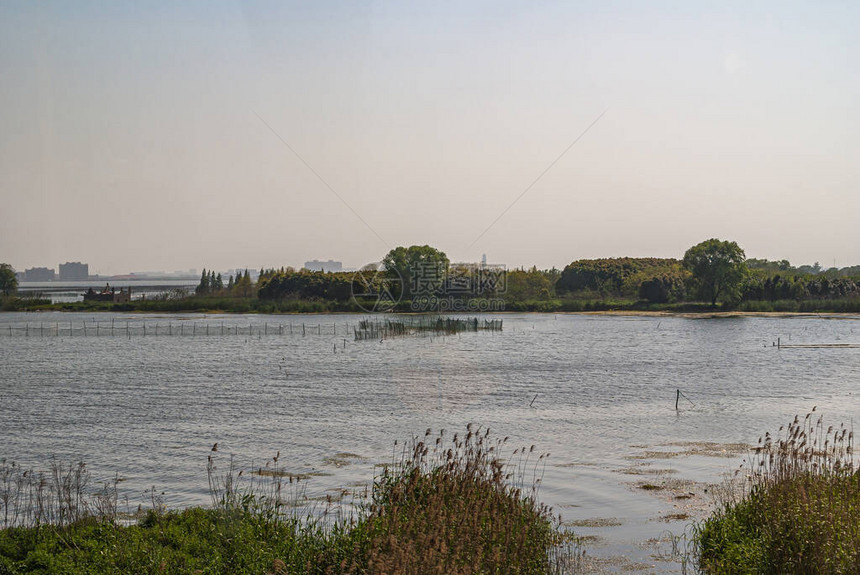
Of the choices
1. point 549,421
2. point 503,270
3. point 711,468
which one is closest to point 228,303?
point 503,270

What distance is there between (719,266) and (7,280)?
145075mm

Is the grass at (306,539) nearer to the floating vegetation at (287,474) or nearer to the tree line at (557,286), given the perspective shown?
the floating vegetation at (287,474)

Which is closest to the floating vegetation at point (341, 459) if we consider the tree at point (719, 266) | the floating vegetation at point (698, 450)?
the floating vegetation at point (698, 450)

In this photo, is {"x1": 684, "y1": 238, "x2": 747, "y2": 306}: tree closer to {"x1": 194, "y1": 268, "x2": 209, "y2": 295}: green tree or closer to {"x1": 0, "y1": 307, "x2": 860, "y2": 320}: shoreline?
{"x1": 0, "y1": 307, "x2": 860, "y2": 320}: shoreline

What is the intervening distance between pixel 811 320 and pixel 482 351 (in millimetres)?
62784

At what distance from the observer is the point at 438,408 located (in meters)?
30.2

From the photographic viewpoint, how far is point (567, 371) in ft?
Result: 150

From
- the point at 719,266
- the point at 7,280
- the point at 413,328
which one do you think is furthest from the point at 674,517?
the point at 7,280

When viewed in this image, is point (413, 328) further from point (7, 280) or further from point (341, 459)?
point (7, 280)

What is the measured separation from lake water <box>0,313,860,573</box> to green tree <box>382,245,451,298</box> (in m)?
68.1

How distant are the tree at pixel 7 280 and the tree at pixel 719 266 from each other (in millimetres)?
139478

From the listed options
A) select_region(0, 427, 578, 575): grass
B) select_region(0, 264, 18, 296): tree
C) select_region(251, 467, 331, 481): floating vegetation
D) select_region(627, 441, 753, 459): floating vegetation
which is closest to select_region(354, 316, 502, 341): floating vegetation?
select_region(627, 441, 753, 459): floating vegetation

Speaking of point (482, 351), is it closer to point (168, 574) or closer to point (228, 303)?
point (168, 574)

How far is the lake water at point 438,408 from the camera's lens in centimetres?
1689
